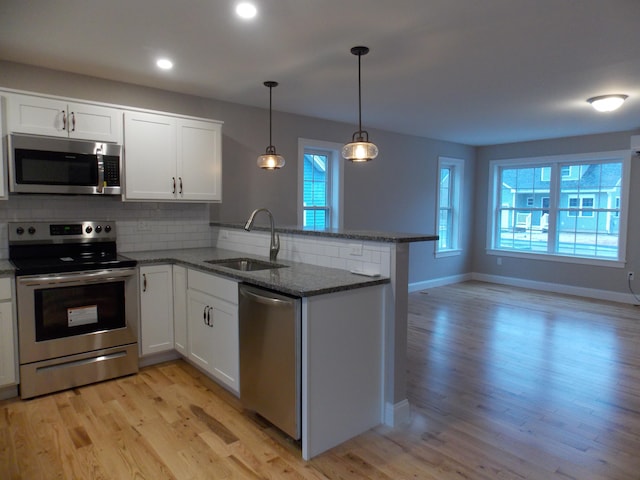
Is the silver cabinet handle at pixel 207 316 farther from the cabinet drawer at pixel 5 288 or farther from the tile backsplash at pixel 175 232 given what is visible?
the cabinet drawer at pixel 5 288

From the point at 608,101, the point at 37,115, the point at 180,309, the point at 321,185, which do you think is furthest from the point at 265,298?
the point at 608,101

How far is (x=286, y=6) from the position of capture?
234 cm

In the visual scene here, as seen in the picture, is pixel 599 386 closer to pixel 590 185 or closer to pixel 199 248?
pixel 199 248

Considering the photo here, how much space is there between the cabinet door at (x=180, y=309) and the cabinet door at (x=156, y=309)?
34mm

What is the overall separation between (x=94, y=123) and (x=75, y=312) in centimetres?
145

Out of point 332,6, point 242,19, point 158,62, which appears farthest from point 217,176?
point 332,6

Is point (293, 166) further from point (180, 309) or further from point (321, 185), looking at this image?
point (180, 309)

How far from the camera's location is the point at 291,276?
2590 mm

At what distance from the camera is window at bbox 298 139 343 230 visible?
17.8 feet

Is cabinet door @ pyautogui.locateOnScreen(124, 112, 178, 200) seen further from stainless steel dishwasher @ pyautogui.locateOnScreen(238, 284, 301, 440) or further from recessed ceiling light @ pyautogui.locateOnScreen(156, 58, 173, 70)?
stainless steel dishwasher @ pyautogui.locateOnScreen(238, 284, 301, 440)

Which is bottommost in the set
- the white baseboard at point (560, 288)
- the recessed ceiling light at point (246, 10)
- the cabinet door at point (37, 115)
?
the white baseboard at point (560, 288)

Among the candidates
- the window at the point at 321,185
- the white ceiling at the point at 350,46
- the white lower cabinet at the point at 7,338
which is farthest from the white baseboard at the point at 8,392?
the window at the point at 321,185

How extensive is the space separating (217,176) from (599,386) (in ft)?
11.8

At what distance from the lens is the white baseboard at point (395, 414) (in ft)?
8.57
